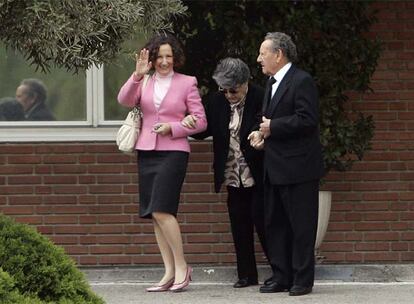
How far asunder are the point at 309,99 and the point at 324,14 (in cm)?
98

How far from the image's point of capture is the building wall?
9.93 m

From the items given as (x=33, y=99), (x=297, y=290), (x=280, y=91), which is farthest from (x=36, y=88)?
(x=297, y=290)

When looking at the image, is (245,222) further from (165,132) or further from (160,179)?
(165,132)

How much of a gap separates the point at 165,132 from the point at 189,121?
7.6 inches

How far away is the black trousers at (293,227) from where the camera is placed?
28.3 feet

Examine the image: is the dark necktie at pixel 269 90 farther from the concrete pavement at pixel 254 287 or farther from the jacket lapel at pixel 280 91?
the concrete pavement at pixel 254 287

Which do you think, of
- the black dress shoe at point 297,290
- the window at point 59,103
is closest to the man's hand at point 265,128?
the black dress shoe at point 297,290

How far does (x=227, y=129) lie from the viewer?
9000 millimetres

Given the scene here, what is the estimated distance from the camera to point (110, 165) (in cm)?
993

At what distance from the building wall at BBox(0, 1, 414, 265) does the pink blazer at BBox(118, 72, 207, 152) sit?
99cm

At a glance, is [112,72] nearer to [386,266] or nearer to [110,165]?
[110,165]

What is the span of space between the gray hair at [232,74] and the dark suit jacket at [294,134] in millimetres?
331

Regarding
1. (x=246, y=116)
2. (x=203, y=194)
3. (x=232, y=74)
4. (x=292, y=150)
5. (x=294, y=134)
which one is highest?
(x=232, y=74)

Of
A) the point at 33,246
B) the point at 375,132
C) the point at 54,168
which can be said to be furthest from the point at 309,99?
the point at 33,246
